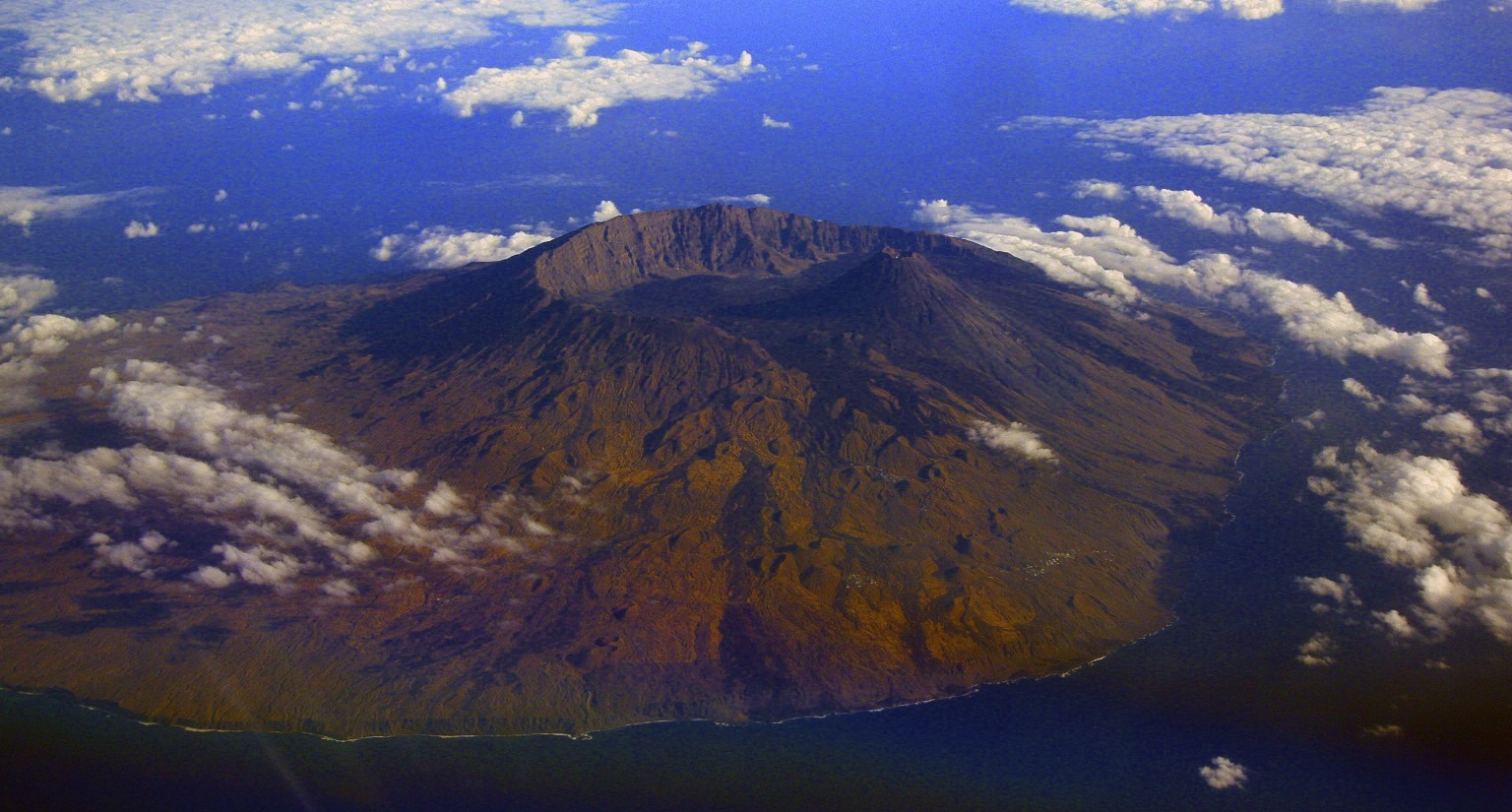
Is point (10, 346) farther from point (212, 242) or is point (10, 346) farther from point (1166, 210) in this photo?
point (1166, 210)

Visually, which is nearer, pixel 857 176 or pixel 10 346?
pixel 10 346

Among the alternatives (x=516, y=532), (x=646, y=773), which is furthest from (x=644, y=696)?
(x=516, y=532)

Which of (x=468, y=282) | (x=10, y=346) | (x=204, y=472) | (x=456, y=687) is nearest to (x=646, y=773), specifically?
(x=456, y=687)

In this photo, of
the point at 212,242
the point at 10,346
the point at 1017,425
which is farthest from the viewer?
the point at 212,242

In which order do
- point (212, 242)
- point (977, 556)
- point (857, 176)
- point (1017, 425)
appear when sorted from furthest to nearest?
point (857, 176) < point (212, 242) < point (1017, 425) < point (977, 556)

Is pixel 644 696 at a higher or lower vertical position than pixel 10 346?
lower

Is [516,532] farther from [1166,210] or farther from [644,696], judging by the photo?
[1166,210]
